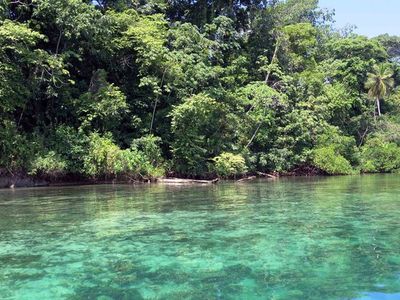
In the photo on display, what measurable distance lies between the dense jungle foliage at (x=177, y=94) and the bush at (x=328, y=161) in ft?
0.32

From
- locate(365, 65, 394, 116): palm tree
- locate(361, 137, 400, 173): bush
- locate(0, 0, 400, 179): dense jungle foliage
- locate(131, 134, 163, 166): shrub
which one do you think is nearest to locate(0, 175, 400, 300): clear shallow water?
locate(0, 0, 400, 179): dense jungle foliage

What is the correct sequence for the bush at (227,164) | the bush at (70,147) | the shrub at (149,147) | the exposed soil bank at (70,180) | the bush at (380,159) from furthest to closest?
1. the bush at (380,159)
2. the bush at (227,164)
3. the shrub at (149,147)
4. the bush at (70,147)
5. the exposed soil bank at (70,180)

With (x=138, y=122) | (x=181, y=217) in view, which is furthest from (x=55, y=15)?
(x=181, y=217)

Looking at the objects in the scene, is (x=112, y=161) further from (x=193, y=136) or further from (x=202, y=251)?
(x=202, y=251)

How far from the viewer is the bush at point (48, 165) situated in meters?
20.5

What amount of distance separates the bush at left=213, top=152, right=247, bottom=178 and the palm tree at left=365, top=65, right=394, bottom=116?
1891cm

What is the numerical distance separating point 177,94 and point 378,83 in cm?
2152

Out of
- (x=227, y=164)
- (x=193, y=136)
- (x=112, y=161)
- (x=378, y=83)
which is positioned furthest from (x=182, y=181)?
(x=378, y=83)

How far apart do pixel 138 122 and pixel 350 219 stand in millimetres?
16563

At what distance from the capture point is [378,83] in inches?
1551

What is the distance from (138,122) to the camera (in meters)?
25.0

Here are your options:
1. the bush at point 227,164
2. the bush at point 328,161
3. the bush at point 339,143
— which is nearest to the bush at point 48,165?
the bush at point 227,164

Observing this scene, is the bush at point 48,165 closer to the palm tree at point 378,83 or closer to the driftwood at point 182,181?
the driftwood at point 182,181

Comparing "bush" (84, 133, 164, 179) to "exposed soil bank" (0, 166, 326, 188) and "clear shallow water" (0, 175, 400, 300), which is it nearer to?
"exposed soil bank" (0, 166, 326, 188)
